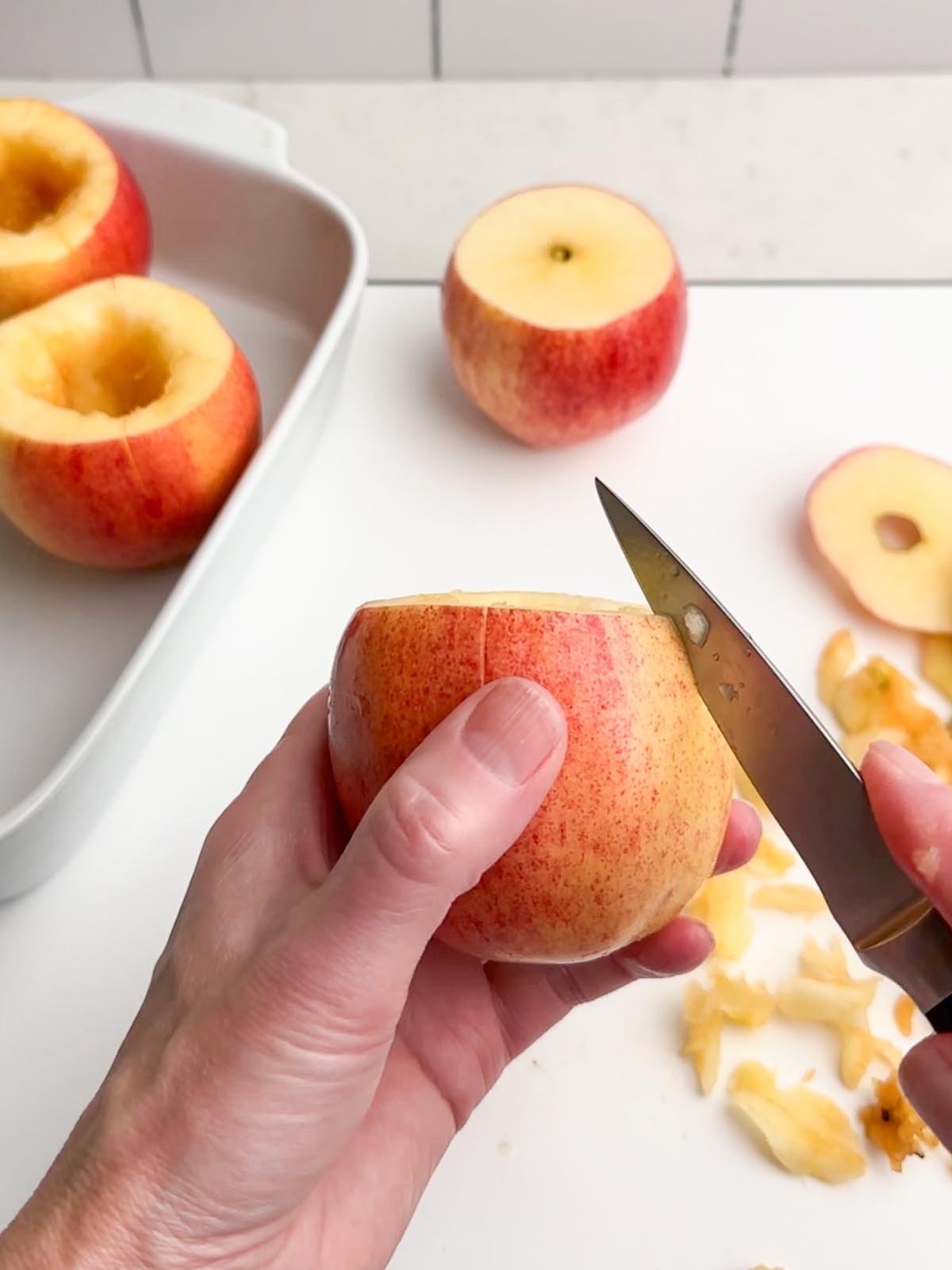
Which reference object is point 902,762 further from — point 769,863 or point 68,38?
point 68,38

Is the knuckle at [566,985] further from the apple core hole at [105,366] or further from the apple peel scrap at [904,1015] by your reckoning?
the apple core hole at [105,366]

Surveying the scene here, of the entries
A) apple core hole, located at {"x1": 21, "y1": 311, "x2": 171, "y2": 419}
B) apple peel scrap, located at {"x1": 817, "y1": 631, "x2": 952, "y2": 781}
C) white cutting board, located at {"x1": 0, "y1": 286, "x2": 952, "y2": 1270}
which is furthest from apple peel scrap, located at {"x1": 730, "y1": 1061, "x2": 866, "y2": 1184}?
apple core hole, located at {"x1": 21, "y1": 311, "x2": 171, "y2": 419}

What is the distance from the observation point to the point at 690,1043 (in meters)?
0.83

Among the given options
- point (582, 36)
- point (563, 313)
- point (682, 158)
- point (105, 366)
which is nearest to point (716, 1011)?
point (563, 313)

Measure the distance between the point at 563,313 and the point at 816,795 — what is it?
1.78 ft

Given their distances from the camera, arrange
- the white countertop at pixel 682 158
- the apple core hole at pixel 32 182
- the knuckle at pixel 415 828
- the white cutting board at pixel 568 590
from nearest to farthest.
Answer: the knuckle at pixel 415 828
the white cutting board at pixel 568 590
the apple core hole at pixel 32 182
the white countertop at pixel 682 158

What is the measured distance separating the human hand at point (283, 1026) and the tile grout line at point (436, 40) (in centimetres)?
116

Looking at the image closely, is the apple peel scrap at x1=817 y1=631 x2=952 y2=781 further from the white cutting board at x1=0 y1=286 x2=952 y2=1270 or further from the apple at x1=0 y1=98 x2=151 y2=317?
the apple at x1=0 y1=98 x2=151 y2=317

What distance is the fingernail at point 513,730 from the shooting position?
539 mm

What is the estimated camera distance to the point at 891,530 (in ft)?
3.53

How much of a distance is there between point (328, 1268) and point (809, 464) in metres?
0.79

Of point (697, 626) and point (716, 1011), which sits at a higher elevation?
point (697, 626)

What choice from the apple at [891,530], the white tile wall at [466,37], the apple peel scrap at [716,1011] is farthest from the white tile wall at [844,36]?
the apple peel scrap at [716,1011]

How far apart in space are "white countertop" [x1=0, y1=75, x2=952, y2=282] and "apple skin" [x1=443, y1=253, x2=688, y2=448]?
0.31 m
